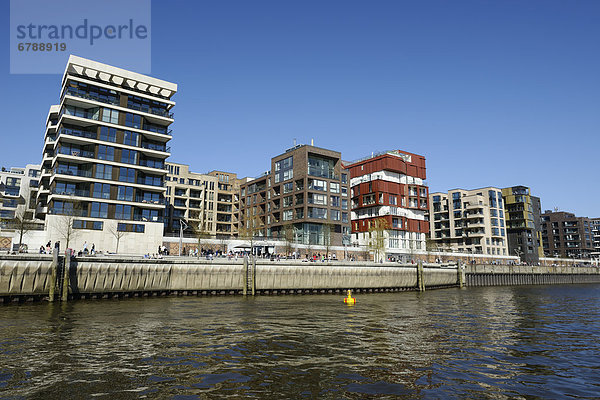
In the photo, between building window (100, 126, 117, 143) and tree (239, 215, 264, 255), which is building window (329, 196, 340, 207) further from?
building window (100, 126, 117, 143)

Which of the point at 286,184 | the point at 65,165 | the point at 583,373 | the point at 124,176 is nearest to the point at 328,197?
the point at 286,184

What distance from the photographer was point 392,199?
11175 cm

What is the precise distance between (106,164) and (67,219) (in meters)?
11.3

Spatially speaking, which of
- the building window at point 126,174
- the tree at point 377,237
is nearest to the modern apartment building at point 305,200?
the tree at point 377,237

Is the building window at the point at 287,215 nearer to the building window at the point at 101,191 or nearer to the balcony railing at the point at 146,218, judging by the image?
the balcony railing at the point at 146,218

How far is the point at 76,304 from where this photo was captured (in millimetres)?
36812

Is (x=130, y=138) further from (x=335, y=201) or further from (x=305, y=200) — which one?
(x=335, y=201)

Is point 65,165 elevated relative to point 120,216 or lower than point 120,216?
elevated

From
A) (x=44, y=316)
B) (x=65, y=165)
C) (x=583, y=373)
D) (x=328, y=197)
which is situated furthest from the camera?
(x=328, y=197)

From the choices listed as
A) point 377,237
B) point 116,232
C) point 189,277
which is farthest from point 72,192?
point 377,237

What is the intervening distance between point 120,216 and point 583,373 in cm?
6786

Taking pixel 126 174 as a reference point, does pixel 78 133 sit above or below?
above

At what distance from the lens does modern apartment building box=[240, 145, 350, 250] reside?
299 feet

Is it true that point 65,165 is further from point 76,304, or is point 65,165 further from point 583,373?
point 583,373
